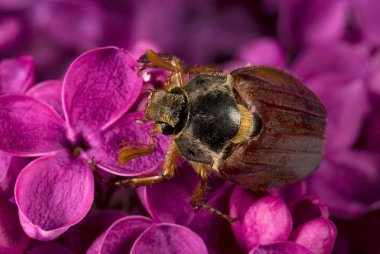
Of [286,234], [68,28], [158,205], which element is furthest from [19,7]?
[286,234]

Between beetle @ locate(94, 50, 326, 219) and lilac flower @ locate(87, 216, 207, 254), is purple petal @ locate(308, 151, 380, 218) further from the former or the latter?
lilac flower @ locate(87, 216, 207, 254)

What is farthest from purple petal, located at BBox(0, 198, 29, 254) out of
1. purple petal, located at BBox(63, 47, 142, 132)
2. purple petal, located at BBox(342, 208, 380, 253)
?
purple petal, located at BBox(342, 208, 380, 253)

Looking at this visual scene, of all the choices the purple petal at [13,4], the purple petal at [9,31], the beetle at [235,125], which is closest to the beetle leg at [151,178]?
the beetle at [235,125]

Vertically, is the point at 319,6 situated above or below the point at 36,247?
above

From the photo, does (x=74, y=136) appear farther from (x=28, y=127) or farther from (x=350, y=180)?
(x=350, y=180)

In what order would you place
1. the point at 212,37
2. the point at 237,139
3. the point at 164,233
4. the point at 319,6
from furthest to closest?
the point at 212,37, the point at 319,6, the point at 237,139, the point at 164,233

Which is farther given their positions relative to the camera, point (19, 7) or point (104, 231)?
point (19, 7)

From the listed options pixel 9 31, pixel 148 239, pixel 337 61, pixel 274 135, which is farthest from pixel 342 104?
pixel 9 31

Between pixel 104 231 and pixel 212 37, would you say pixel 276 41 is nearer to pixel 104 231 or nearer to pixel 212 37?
pixel 212 37

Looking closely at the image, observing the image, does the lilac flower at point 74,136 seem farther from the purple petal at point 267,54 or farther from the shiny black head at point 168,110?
the purple petal at point 267,54
